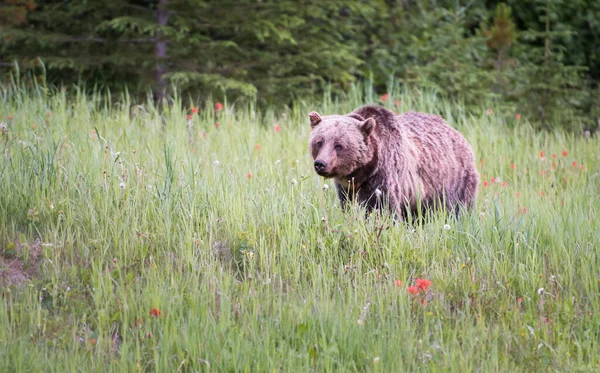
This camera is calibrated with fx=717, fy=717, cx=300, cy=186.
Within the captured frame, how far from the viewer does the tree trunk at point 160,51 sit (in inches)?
397

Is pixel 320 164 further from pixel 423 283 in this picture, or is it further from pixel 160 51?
pixel 160 51

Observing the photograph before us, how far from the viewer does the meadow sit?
4066 mm

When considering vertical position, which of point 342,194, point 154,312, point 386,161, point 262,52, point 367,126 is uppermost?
point 262,52

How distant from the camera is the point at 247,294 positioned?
15.1ft

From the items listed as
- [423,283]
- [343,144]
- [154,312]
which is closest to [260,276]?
[154,312]

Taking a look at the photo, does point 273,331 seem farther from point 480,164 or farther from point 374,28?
point 374,28

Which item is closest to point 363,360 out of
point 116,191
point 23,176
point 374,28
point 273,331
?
point 273,331

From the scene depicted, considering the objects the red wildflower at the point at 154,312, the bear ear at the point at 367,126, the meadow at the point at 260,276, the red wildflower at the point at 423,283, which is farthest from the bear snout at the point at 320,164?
the red wildflower at the point at 154,312

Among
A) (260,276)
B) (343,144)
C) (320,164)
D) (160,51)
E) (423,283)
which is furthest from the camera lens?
(160,51)

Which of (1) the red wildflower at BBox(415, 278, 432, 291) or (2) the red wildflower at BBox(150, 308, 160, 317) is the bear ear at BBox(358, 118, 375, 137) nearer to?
(1) the red wildflower at BBox(415, 278, 432, 291)

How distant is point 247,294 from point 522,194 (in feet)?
10.3

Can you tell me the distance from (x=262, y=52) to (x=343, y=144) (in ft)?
17.2

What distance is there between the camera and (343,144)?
5676 mm

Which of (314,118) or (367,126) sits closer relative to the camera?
(367,126)
